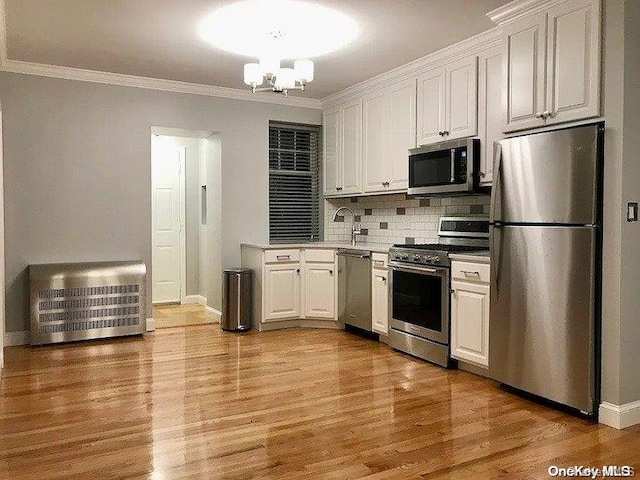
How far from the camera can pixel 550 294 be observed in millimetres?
3150

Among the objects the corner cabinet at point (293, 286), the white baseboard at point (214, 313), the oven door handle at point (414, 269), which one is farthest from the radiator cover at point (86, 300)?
the oven door handle at point (414, 269)

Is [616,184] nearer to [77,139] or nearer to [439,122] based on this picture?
[439,122]

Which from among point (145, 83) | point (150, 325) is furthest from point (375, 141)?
point (150, 325)

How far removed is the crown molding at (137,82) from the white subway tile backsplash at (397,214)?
1322 millimetres

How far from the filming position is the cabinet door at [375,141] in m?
5.22

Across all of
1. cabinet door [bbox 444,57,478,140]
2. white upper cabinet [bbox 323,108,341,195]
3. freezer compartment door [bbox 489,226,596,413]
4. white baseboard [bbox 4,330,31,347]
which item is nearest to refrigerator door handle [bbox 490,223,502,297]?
freezer compartment door [bbox 489,226,596,413]

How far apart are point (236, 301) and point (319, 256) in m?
0.98

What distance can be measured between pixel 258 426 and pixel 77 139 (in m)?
3.56

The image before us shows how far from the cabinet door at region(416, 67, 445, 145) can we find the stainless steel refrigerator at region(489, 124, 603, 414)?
44.4 inches

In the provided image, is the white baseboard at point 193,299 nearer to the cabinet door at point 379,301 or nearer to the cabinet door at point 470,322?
the cabinet door at point 379,301

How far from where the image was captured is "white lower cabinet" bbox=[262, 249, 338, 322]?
5.46m

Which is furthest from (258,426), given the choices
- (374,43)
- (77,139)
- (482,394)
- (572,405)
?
(77,139)

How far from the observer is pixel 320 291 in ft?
18.3

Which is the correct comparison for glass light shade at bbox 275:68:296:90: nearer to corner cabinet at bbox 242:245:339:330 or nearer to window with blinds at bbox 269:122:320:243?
corner cabinet at bbox 242:245:339:330
